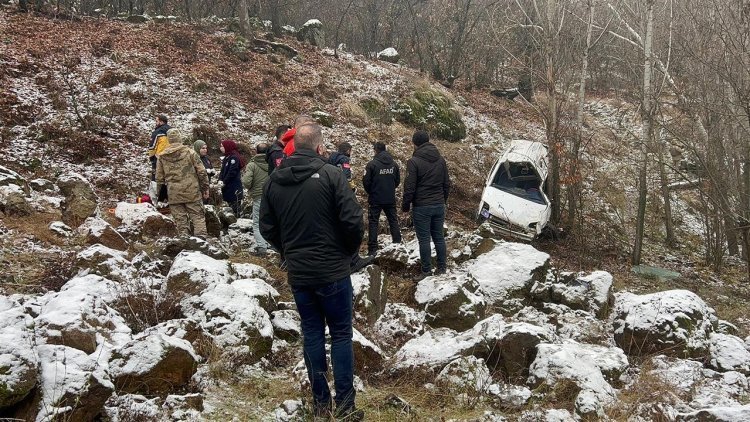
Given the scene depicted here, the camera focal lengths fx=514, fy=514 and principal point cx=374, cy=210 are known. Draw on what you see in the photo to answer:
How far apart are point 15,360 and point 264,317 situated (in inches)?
88.1

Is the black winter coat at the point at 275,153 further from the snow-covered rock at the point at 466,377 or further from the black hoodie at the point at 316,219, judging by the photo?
the snow-covered rock at the point at 466,377

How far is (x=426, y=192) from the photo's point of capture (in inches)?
278

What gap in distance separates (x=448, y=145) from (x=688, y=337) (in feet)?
47.8

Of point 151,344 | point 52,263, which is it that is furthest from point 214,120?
point 151,344

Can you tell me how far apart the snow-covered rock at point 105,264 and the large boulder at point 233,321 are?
38.6 inches

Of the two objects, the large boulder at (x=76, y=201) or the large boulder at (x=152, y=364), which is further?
the large boulder at (x=76, y=201)

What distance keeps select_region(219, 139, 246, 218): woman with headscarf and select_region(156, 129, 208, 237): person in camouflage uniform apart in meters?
1.41

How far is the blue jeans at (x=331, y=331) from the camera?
12.0 feet

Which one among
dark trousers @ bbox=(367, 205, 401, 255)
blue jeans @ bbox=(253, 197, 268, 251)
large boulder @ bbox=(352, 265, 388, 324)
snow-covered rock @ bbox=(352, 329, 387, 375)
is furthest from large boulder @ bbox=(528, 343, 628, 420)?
blue jeans @ bbox=(253, 197, 268, 251)

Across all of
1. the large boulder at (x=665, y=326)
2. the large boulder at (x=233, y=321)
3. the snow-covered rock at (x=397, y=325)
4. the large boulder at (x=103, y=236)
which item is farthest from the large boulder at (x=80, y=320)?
the large boulder at (x=665, y=326)

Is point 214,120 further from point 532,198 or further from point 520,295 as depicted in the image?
point 520,295

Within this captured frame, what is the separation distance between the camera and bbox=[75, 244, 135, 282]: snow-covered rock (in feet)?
18.0

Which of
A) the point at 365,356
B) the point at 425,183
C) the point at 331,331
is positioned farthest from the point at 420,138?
the point at 331,331

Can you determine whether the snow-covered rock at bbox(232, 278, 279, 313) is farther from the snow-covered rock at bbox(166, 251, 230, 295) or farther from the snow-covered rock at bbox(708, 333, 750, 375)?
the snow-covered rock at bbox(708, 333, 750, 375)
